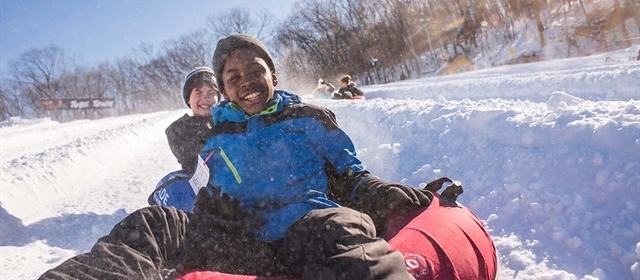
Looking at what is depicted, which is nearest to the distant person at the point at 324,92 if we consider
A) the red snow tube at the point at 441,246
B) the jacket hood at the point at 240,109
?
the jacket hood at the point at 240,109

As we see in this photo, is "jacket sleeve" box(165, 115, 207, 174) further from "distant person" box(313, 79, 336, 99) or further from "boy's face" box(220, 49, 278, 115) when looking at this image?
"distant person" box(313, 79, 336, 99)

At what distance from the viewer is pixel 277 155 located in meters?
2.15

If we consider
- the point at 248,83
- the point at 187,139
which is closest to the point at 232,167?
the point at 248,83

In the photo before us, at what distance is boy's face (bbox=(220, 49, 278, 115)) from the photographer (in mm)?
2283

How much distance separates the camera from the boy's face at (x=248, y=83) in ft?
7.49

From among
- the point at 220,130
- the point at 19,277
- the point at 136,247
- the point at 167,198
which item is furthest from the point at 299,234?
the point at 19,277

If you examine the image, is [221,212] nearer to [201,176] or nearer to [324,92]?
[201,176]

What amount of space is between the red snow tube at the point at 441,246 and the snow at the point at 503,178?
0.46m

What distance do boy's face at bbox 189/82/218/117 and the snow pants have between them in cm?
237

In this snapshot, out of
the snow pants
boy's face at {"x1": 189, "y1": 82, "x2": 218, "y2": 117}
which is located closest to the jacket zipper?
the snow pants

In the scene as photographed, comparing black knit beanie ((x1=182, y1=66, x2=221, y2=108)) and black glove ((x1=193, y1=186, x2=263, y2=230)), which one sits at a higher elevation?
black knit beanie ((x1=182, y1=66, x2=221, y2=108))

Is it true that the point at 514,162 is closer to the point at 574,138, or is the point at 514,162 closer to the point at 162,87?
the point at 574,138

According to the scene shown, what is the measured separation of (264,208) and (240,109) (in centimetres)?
62

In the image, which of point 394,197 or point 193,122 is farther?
point 193,122
